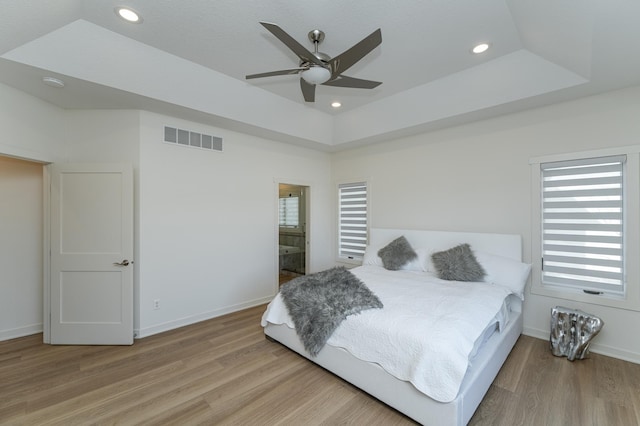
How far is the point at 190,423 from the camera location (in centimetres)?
197

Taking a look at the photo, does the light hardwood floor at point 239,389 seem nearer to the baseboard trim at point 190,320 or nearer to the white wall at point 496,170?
the baseboard trim at point 190,320

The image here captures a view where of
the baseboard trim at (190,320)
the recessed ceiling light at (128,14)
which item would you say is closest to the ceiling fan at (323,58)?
the recessed ceiling light at (128,14)

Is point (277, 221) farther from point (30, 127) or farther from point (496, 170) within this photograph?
point (496, 170)

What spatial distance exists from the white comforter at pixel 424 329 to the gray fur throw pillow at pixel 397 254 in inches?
34.5

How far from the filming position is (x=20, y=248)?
3.33 m

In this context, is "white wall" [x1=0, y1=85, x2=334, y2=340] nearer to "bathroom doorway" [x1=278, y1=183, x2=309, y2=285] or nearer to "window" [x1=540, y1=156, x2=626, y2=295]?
"bathroom doorway" [x1=278, y1=183, x2=309, y2=285]

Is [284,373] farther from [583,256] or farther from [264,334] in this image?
[583,256]

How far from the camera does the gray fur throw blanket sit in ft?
8.25

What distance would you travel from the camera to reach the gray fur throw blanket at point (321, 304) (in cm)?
251

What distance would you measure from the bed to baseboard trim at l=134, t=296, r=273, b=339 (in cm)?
112

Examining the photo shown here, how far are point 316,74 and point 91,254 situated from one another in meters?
3.27

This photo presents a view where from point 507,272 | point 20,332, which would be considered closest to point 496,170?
point 507,272

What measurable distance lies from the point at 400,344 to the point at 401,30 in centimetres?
283

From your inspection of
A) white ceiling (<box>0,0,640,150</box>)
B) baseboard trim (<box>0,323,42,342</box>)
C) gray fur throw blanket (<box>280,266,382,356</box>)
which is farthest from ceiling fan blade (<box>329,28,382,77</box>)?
baseboard trim (<box>0,323,42,342</box>)
